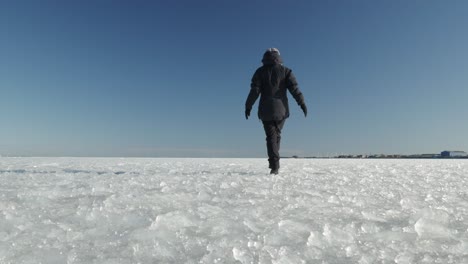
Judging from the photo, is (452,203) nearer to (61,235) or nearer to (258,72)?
(61,235)

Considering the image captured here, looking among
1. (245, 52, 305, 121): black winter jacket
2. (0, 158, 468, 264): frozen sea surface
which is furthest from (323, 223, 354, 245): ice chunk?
(245, 52, 305, 121): black winter jacket

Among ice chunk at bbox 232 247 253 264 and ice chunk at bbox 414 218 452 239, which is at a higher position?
ice chunk at bbox 414 218 452 239

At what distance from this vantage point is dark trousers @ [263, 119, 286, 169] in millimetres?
6340

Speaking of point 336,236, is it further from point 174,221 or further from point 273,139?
point 273,139

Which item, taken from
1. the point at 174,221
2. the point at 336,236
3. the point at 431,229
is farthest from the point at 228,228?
the point at 431,229

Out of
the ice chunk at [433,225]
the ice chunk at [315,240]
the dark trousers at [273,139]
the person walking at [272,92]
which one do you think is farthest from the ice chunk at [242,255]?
the person walking at [272,92]

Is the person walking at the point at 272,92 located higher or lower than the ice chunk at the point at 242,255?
higher

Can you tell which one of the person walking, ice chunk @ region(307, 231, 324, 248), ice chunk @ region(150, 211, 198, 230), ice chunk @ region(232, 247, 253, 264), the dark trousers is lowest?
ice chunk @ region(232, 247, 253, 264)

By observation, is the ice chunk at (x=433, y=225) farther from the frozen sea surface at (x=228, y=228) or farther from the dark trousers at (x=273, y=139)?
the dark trousers at (x=273, y=139)

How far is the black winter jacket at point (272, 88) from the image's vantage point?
668 cm

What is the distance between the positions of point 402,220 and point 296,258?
1175mm

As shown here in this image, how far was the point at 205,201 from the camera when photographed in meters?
3.00

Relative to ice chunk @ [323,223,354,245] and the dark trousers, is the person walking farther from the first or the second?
ice chunk @ [323,223,354,245]

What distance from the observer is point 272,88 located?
6.77 metres
